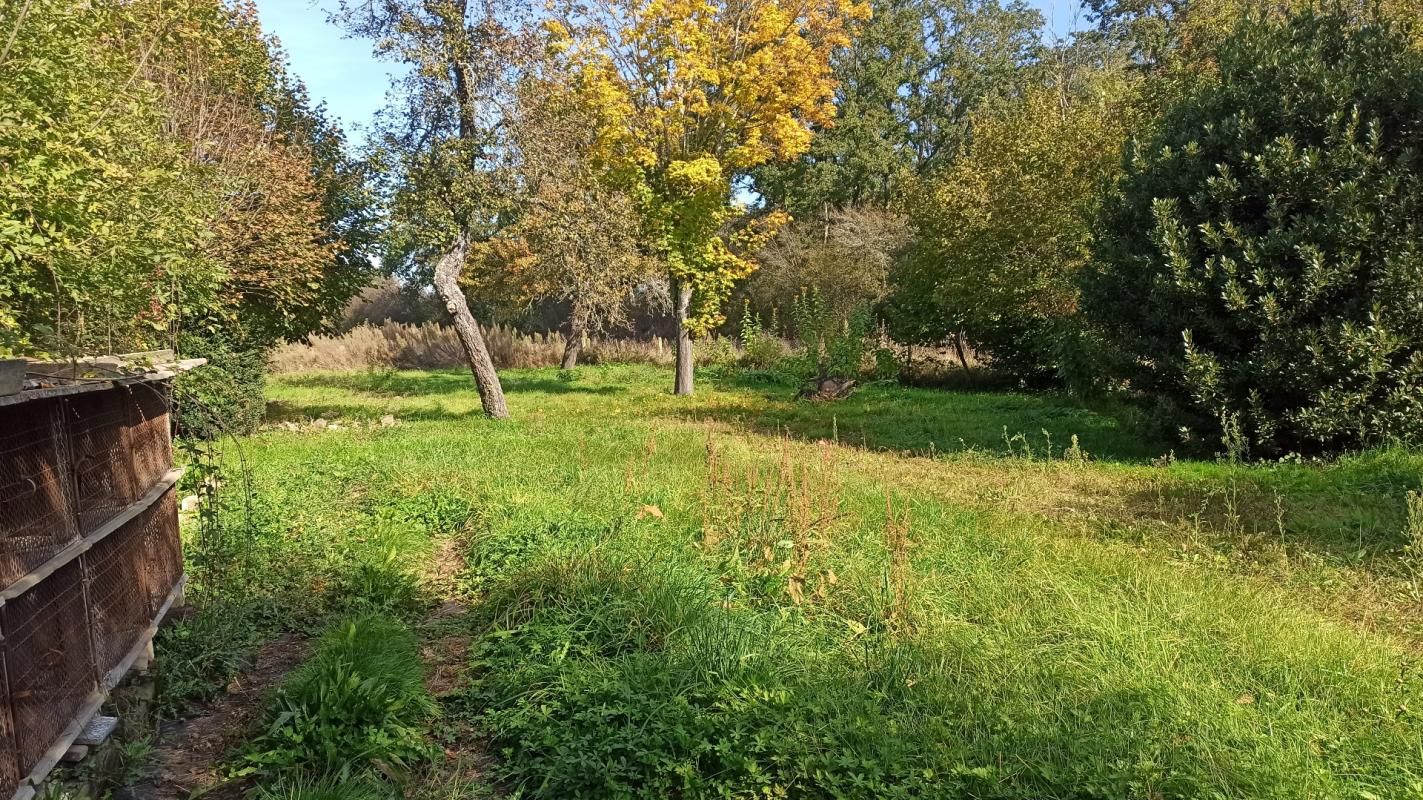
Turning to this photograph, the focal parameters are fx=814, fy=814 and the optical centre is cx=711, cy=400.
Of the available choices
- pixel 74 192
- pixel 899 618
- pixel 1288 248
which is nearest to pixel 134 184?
pixel 74 192

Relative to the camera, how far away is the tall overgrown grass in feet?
92.1

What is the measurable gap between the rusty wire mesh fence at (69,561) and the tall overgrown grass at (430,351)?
22372 mm

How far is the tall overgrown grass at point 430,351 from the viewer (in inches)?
1105

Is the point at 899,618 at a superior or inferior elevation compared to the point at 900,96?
inferior

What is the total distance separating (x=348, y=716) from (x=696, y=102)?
1469 centimetres

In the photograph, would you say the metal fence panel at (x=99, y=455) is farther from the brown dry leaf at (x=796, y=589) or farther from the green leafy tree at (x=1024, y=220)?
the green leafy tree at (x=1024, y=220)

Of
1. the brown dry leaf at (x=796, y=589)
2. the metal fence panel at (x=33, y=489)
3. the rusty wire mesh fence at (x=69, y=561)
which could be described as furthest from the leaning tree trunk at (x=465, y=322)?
the metal fence panel at (x=33, y=489)

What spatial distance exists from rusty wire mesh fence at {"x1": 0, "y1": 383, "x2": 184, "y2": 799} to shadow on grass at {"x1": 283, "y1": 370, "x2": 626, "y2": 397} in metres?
14.5

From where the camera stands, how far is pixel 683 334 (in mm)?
17562

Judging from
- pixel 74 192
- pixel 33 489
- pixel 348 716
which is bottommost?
pixel 348 716

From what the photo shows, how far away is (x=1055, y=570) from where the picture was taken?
16.7 feet

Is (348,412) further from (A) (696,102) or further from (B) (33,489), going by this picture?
(B) (33,489)

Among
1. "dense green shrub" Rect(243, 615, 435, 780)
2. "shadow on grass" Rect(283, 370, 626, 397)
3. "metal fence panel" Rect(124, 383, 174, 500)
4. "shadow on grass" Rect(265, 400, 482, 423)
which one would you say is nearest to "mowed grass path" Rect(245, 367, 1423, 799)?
"dense green shrub" Rect(243, 615, 435, 780)

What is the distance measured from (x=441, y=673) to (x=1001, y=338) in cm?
1709
